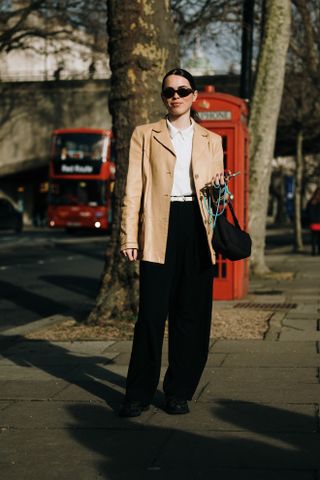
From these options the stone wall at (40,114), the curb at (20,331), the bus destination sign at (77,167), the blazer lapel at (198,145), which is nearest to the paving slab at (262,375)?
the blazer lapel at (198,145)

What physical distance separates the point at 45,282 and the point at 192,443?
13.1m

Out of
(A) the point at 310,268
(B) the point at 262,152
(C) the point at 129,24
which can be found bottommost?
(A) the point at 310,268

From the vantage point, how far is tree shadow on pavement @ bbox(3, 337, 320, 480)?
15.6 ft

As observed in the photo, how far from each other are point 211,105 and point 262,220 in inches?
221

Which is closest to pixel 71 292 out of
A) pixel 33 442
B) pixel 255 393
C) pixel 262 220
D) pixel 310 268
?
pixel 262 220

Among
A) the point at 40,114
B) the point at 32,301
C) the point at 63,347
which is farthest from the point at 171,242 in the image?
the point at 40,114

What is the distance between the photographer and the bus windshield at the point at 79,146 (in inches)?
1709

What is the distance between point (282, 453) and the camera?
504cm

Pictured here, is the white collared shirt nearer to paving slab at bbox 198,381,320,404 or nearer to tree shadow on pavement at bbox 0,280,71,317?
paving slab at bbox 198,381,320,404

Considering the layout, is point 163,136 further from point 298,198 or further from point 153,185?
point 298,198

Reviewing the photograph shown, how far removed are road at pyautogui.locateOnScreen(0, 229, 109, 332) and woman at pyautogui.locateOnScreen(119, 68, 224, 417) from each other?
5226 millimetres

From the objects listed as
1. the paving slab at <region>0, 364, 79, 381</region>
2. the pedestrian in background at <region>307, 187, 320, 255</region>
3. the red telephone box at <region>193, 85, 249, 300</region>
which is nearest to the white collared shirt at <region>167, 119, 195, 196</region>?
the paving slab at <region>0, 364, 79, 381</region>

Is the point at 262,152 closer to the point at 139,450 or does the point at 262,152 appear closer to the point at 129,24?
the point at 129,24

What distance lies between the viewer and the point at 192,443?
17.4 feet
